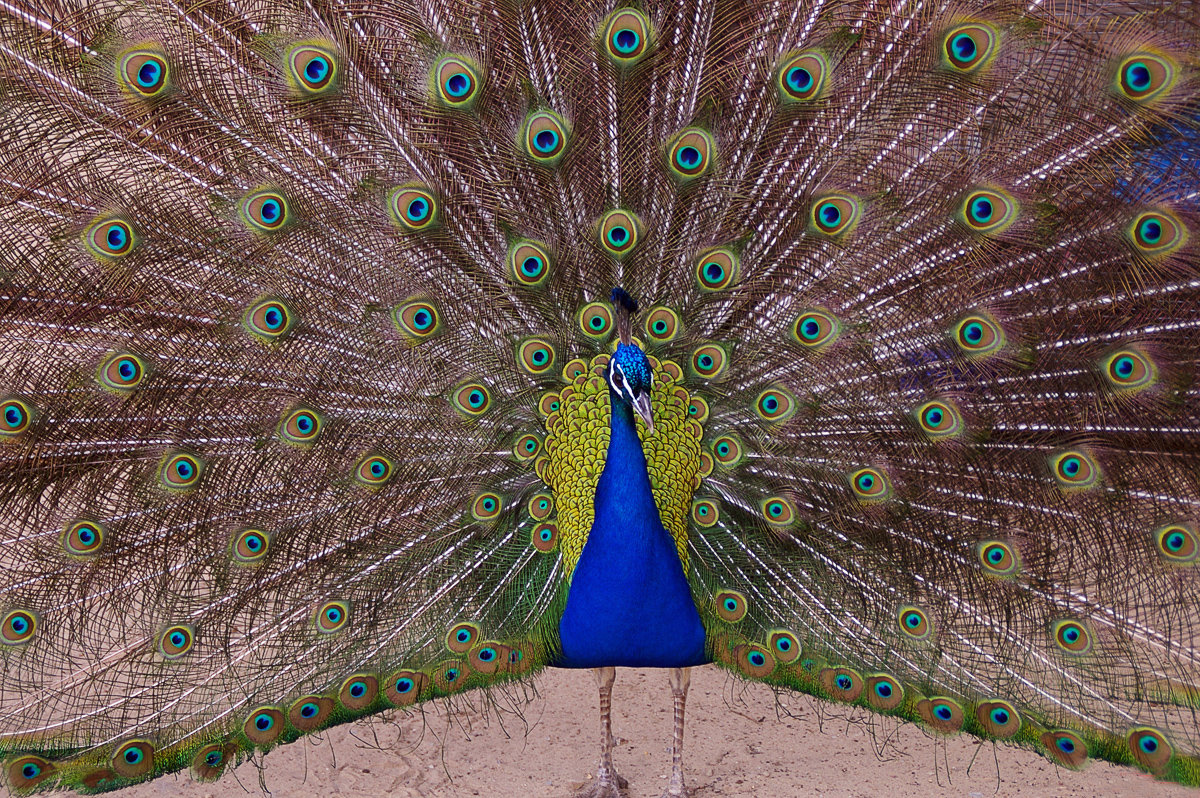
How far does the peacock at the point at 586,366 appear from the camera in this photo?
8.33ft

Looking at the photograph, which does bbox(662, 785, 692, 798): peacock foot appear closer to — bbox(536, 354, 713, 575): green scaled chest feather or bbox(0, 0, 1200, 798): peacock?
bbox(0, 0, 1200, 798): peacock

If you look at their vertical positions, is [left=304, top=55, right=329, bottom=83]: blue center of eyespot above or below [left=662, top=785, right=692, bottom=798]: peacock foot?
above

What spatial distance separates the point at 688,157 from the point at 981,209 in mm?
811

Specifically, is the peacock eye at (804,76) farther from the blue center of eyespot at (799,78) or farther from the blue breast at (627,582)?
the blue breast at (627,582)

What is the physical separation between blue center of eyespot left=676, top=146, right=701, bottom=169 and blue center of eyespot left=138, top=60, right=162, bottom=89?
55.2 inches

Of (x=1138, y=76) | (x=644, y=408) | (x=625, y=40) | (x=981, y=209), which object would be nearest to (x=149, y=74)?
(x=625, y=40)

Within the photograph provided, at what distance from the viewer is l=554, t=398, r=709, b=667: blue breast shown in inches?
105

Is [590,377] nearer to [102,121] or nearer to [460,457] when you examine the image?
[460,457]

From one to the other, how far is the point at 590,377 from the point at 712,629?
2.86ft

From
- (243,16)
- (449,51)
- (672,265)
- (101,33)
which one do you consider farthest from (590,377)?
(101,33)

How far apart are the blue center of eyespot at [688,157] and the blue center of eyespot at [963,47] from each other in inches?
27.9

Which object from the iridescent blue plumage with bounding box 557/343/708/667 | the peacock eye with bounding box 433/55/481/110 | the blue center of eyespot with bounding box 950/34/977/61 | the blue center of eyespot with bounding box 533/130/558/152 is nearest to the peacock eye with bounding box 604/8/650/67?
the blue center of eyespot with bounding box 533/130/558/152

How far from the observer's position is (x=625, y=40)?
258 cm

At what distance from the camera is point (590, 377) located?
2895 mm
